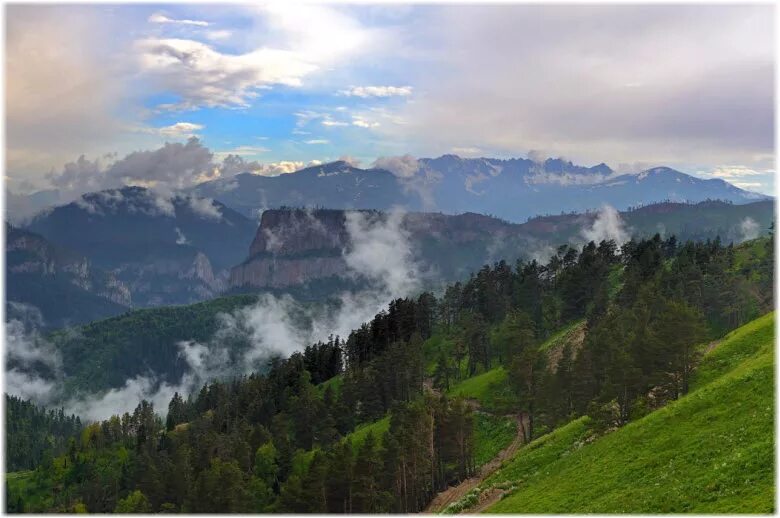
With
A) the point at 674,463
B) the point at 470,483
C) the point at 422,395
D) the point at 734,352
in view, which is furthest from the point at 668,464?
the point at 422,395

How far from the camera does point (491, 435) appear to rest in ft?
302

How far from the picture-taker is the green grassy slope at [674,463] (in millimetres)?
34719

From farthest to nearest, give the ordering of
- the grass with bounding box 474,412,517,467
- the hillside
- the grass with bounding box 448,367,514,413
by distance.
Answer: the grass with bounding box 448,367,514,413, the grass with bounding box 474,412,517,467, the hillside

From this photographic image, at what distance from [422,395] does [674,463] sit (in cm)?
7953

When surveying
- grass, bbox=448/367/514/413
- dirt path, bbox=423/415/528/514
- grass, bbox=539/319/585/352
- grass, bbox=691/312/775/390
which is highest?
grass, bbox=691/312/775/390

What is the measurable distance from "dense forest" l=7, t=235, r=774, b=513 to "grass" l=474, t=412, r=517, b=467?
10.3ft

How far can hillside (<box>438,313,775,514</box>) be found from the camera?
3484 cm

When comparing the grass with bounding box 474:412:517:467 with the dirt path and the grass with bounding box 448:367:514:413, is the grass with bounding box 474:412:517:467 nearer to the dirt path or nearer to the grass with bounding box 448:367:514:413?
the dirt path

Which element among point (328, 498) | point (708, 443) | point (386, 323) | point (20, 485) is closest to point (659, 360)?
point (708, 443)

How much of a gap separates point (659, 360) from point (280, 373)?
110459 mm

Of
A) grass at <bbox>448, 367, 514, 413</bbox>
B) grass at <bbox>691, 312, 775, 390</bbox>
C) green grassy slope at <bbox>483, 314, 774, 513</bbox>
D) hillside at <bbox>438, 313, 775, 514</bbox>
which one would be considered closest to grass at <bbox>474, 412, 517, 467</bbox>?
grass at <bbox>448, 367, 514, 413</bbox>

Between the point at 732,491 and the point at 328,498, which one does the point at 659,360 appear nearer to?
the point at 732,491

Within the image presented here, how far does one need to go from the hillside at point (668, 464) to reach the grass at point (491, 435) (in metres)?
18.4

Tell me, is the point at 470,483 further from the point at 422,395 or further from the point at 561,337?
the point at 561,337
